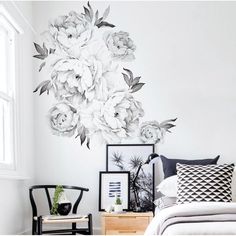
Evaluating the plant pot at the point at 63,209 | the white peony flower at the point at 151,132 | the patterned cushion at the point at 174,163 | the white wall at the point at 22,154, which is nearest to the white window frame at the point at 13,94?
the white wall at the point at 22,154

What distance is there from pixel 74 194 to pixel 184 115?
1.36 meters

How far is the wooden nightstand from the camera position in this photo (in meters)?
4.21

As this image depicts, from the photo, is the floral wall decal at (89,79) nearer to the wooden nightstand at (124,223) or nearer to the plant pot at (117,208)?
the plant pot at (117,208)

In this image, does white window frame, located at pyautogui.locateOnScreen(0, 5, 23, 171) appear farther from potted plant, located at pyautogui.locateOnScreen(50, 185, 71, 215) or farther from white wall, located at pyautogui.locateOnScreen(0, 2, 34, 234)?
potted plant, located at pyautogui.locateOnScreen(50, 185, 71, 215)

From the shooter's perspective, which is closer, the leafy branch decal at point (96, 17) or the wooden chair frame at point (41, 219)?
the wooden chair frame at point (41, 219)

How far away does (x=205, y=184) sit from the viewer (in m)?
3.85

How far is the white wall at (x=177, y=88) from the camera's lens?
4668mm

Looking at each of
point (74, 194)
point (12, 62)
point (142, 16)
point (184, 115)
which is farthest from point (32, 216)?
point (142, 16)

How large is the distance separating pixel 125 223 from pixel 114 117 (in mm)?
1094

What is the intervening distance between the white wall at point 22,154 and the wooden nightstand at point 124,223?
0.81m

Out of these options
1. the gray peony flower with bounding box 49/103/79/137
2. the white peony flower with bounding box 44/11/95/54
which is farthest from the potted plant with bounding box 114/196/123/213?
the white peony flower with bounding box 44/11/95/54

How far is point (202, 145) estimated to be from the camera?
4656mm

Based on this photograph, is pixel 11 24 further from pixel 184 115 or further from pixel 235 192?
pixel 235 192

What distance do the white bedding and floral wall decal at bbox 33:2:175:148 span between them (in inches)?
66.6
